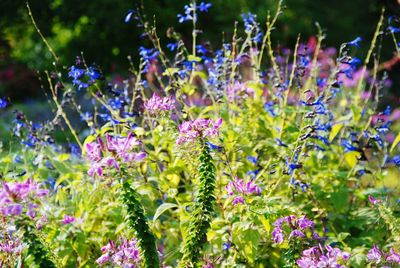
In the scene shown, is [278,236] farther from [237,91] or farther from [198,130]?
[237,91]

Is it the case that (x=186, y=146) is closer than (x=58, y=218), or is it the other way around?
(x=186, y=146)

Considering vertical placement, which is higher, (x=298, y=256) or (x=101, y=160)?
(x=101, y=160)

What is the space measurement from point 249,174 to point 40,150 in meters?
1.25

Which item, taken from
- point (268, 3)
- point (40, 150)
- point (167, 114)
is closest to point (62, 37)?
point (268, 3)

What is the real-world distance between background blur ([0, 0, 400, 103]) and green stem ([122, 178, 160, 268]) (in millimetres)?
9237

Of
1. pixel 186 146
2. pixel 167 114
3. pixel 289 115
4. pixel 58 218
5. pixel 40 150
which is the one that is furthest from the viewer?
pixel 289 115

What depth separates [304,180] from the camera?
3521mm

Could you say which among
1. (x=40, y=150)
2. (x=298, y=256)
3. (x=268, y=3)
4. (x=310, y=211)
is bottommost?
(x=298, y=256)

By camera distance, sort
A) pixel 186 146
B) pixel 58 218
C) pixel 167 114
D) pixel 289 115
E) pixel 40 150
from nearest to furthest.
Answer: pixel 186 146 < pixel 167 114 < pixel 58 218 < pixel 40 150 < pixel 289 115

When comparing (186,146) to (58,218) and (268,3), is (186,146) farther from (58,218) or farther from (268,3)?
(268,3)

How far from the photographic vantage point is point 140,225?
2.49 metres

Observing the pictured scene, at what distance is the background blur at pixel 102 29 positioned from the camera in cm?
1204

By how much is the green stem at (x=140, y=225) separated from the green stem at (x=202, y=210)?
138mm

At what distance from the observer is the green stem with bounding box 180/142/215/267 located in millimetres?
2521
